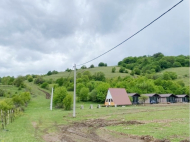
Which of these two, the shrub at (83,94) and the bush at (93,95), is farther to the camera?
the bush at (93,95)

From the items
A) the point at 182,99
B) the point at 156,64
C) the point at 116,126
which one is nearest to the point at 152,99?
the point at 182,99

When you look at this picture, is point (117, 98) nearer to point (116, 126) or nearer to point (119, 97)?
point (119, 97)

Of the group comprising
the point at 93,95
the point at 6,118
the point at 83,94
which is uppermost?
the point at 83,94

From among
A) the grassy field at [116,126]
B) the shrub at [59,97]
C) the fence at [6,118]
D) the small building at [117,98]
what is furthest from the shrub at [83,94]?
the fence at [6,118]

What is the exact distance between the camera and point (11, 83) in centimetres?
8306

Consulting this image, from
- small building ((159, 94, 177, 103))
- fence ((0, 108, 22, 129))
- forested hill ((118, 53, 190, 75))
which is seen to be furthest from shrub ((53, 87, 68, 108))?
forested hill ((118, 53, 190, 75))

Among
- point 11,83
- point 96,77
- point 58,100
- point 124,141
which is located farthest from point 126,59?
point 124,141

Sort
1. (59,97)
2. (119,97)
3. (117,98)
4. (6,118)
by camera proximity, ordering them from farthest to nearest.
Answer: (119,97) < (117,98) < (59,97) < (6,118)

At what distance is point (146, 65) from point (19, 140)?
118 m

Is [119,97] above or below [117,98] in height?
above

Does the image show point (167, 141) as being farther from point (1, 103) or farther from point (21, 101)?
point (21, 101)

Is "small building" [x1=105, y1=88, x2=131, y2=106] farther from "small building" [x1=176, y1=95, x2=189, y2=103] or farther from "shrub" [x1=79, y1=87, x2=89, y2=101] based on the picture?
"small building" [x1=176, y1=95, x2=189, y2=103]

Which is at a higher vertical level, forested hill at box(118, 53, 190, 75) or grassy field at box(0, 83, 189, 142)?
forested hill at box(118, 53, 190, 75)

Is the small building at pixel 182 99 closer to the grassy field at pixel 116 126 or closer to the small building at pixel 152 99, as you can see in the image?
the small building at pixel 152 99
